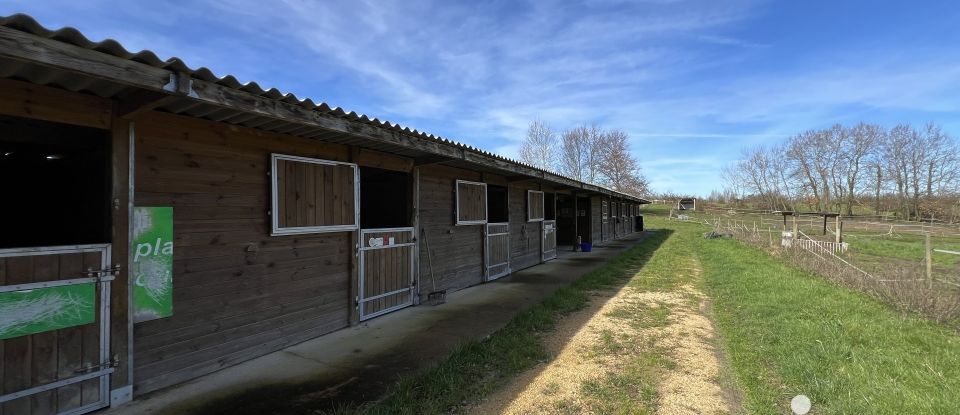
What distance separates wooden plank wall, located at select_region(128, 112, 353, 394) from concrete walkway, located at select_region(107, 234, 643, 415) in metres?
0.19

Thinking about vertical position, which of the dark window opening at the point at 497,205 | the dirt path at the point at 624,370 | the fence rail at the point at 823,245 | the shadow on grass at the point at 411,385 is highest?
the dark window opening at the point at 497,205

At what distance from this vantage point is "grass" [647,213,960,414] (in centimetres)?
301

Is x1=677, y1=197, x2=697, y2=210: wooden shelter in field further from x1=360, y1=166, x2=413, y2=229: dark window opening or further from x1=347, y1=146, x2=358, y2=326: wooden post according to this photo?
x1=347, y1=146, x2=358, y2=326: wooden post

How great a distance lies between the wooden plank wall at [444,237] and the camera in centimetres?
652

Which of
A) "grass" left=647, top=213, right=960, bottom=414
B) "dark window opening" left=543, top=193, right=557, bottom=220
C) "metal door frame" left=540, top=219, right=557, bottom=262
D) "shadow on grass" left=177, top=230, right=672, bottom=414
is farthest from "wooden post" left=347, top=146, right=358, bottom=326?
"dark window opening" left=543, top=193, right=557, bottom=220

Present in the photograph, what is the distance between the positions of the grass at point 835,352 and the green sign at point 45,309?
4.45 m

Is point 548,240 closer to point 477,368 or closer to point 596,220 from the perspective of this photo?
point 596,220

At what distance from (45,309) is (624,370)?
160 inches

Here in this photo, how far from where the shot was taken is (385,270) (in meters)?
5.60

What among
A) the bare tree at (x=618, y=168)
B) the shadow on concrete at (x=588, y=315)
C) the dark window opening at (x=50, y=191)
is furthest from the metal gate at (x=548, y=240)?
the bare tree at (x=618, y=168)

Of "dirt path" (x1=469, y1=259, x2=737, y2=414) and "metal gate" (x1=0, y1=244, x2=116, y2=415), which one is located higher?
"metal gate" (x1=0, y1=244, x2=116, y2=415)

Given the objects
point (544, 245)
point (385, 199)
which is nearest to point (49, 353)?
point (385, 199)

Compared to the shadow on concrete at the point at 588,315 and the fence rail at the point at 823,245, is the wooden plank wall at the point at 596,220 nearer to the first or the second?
the shadow on concrete at the point at 588,315

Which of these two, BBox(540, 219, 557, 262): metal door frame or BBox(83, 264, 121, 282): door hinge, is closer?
BBox(83, 264, 121, 282): door hinge
